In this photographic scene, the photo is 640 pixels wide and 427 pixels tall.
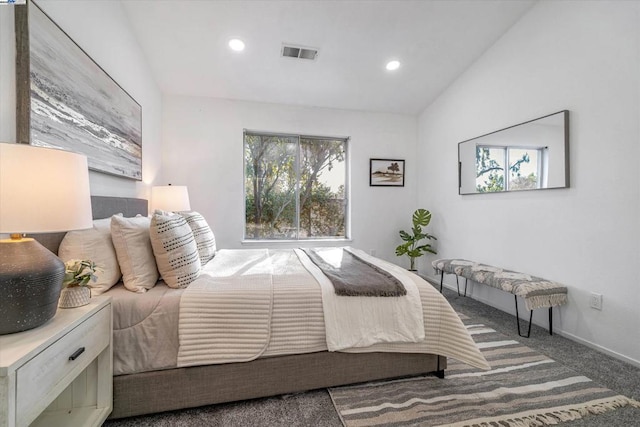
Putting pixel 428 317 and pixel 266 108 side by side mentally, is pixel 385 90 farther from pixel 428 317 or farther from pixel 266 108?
pixel 428 317

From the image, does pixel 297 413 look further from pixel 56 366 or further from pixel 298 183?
pixel 298 183

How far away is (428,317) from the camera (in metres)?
1.68

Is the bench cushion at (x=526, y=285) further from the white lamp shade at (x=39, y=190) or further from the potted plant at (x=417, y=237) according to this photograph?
the white lamp shade at (x=39, y=190)

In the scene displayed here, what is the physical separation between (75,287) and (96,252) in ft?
1.05

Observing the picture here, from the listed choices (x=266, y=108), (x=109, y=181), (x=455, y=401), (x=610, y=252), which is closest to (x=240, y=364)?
(x=455, y=401)

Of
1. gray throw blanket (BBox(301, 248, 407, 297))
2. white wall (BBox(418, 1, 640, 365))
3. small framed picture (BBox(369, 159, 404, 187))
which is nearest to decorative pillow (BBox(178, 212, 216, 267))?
gray throw blanket (BBox(301, 248, 407, 297))

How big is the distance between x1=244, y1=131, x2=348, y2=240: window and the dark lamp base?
3.04 m

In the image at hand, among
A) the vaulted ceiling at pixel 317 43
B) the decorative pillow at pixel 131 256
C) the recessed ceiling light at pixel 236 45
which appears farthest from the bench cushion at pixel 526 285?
the recessed ceiling light at pixel 236 45

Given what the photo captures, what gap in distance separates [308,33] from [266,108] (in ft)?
4.25

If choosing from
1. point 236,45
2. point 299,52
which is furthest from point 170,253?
point 299,52

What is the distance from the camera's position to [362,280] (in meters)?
1.75

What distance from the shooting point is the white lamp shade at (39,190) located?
885mm

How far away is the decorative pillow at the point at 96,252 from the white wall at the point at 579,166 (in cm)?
338

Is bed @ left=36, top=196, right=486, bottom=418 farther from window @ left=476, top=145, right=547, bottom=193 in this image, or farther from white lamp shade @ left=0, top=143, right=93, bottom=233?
window @ left=476, top=145, right=547, bottom=193
